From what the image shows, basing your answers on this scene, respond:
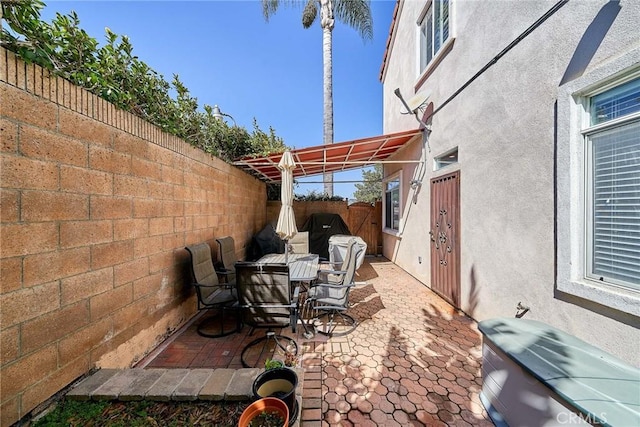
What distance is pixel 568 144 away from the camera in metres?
2.42

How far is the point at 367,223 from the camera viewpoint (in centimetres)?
1045

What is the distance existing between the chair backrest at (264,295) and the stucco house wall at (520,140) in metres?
2.98

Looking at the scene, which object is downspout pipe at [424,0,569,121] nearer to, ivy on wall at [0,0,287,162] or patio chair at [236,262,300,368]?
patio chair at [236,262,300,368]

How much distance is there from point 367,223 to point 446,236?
5608mm

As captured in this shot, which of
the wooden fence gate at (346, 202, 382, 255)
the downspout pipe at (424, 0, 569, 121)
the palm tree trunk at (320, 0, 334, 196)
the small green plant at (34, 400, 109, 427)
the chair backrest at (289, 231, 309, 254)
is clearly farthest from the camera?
the wooden fence gate at (346, 202, 382, 255)

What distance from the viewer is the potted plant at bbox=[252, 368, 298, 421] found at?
5.82ft

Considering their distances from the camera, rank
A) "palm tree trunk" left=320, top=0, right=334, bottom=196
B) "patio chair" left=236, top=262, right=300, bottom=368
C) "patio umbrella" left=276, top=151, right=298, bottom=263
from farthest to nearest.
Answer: "palm tree trunk" left=320, top=0, right=334, bottom=196 < "patio umbrella" left=276, top=151, right=298, bottom=263 < "patio chair" left=236, top=262, right=300, bottom=368

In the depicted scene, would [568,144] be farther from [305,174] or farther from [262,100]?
[262,100]

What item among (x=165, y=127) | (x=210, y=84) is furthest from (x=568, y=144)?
(x=210, y=84)

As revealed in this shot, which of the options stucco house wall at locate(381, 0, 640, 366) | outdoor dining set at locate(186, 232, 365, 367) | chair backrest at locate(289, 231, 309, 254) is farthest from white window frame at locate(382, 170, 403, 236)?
outdoor dining set at locate(186, 232, 365, 367)

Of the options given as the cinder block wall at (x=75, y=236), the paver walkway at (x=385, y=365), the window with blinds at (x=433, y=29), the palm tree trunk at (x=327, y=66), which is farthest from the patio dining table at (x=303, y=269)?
the palm tree trunk at (x=327, y=66)

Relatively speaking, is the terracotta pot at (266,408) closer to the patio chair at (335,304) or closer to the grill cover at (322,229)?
the patio chair at (335,304)

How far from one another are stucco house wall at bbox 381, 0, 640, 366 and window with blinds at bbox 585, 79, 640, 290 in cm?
23

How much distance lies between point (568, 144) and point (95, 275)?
4830 millimetres
